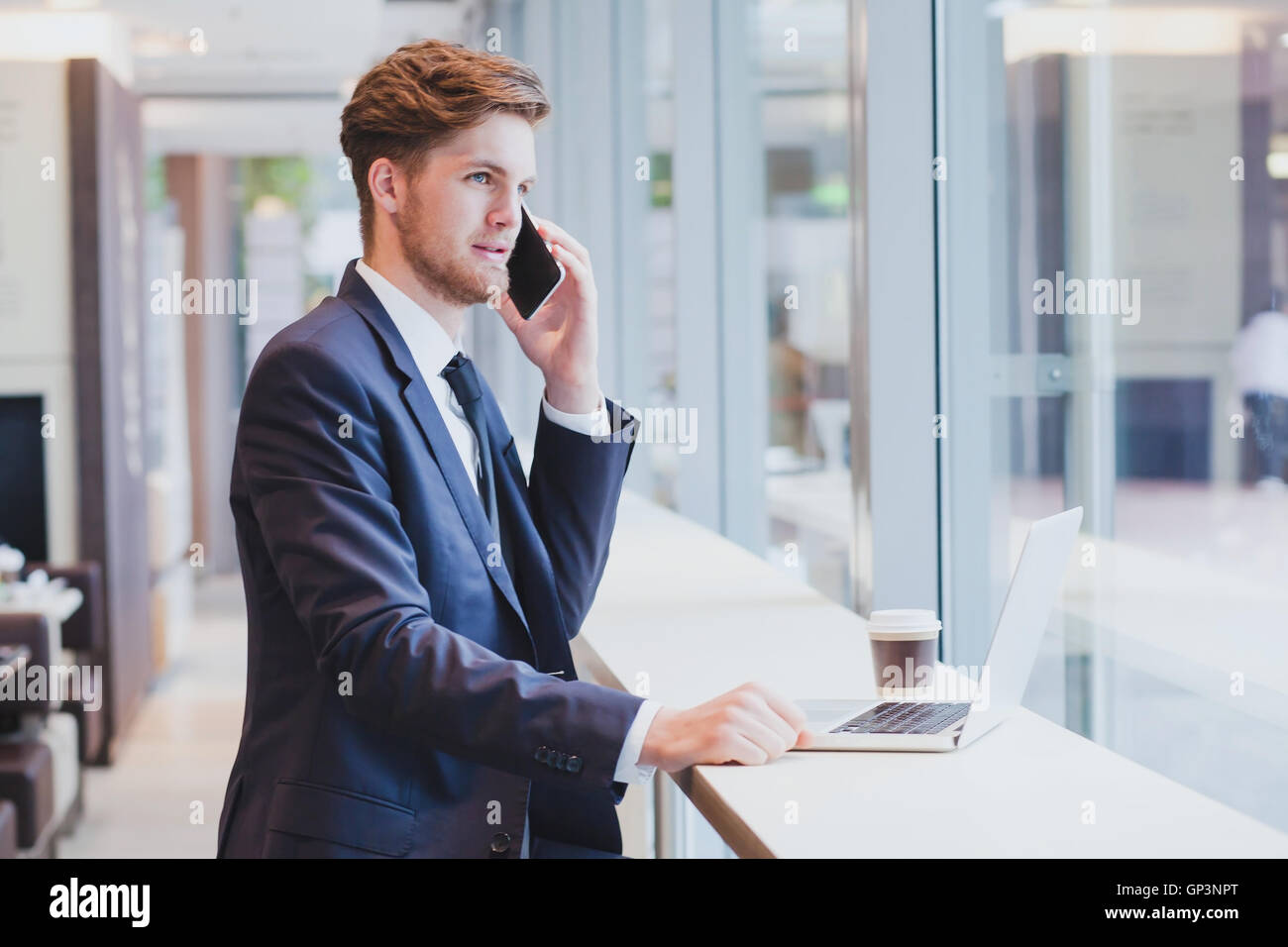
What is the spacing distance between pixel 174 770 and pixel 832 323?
116 inches

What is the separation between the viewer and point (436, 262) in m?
1.53

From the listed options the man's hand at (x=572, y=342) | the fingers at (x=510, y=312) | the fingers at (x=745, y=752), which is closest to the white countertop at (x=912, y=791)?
the fingers at (x=745, y=752)

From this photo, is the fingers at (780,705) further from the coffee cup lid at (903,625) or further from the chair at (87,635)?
the chair at (87,635)

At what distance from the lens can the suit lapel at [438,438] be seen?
56.1 inches

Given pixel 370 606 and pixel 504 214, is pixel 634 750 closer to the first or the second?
pixel 370 606

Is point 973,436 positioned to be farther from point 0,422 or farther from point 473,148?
point 0,422

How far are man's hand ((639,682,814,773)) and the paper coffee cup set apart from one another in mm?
299

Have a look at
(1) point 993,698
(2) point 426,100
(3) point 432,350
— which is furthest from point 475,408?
(1) point 993,698

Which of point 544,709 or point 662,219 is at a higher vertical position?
Answer: point 662,219

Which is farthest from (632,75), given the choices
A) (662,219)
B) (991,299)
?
(991,299)

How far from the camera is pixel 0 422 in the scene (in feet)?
17.0

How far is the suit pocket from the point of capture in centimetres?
133
